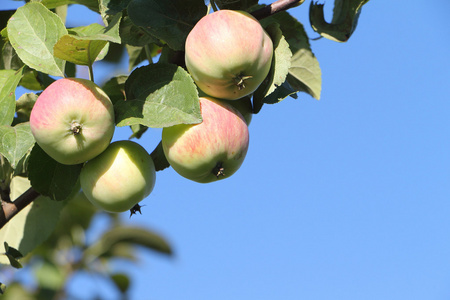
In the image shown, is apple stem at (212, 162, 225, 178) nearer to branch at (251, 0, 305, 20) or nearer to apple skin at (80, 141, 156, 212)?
apple skin at (80, 141, 156, 212)

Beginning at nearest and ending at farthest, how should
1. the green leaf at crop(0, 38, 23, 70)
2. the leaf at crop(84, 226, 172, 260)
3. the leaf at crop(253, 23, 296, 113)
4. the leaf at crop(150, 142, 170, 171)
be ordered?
the leaf at crop(253, 23, 296, 113), the leaf at crop(150, 142, 170, 171), the green leaf at crop(0, 38, 23, 70), the leaf at crop(84, 226, 172, 260)

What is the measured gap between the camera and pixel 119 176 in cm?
103

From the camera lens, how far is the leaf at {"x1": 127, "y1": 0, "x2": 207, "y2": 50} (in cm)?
105

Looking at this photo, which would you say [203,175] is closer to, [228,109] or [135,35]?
[228,109]

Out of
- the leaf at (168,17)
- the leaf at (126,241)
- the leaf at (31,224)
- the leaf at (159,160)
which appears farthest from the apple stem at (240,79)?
the leaf at (126,241)

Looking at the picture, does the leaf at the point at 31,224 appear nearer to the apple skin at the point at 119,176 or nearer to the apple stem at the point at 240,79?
the apple skin at the point at 119,176

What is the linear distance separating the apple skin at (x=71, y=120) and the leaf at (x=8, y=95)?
0.61 ft

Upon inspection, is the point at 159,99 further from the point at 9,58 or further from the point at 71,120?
the point at 9,58

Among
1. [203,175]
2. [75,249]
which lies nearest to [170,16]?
[203,175]

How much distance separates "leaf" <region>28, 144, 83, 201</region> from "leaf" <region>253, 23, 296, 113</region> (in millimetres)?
410

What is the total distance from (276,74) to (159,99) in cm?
24

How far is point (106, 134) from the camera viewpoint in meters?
1.01

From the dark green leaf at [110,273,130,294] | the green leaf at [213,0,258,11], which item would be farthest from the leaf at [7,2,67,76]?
the dark green leaf at [110,273,130,294]

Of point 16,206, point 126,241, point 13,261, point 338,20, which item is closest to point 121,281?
point 126,241
